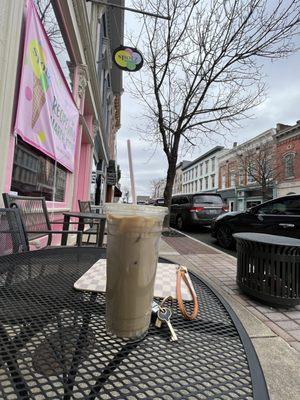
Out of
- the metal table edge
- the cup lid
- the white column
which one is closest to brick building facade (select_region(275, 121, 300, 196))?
the white column

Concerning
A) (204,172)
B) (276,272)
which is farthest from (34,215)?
(204,172)

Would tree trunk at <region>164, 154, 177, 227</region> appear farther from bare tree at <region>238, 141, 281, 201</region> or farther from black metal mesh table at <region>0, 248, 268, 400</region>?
bare tree at <region>238, 141, 281, 201</region>

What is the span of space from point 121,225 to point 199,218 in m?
10.1

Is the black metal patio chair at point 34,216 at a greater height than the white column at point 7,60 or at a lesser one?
lesser

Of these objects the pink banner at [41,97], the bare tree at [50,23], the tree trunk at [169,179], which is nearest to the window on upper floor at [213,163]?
the tree trunk at [169,179]

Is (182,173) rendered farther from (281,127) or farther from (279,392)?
(279,392)

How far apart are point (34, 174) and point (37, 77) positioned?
1330 millimetres

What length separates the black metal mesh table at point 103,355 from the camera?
52 cm

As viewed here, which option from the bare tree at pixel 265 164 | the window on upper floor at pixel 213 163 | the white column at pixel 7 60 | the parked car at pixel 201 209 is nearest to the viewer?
the white column at pixel 7 60

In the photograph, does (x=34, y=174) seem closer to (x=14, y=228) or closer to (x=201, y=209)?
(x=14, y=228)

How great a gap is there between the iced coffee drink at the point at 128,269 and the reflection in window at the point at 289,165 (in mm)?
25676

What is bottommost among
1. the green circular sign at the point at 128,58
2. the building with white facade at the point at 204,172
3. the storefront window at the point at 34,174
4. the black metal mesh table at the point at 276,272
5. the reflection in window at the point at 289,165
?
the black metal mesh table at the point at 276,272

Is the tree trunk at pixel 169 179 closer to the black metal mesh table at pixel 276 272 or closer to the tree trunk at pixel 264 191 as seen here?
the black metal mesh table at pixel 276 272

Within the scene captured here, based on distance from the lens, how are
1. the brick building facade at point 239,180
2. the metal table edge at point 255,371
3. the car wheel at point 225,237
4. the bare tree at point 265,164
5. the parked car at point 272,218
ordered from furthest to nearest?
the brick building facade at point 239,180, the bare tree at point 265,164, the car wheel at point 225,237, the parked car at point 272,218, the metal table edge at point 255,371
